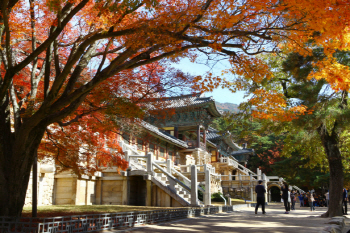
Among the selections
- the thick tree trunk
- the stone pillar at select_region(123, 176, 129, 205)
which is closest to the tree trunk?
the stone pillar at select_region(123, 176, 129, 205)

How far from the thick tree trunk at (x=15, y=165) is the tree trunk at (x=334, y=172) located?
41.5 ft

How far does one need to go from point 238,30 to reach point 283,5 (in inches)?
49.0

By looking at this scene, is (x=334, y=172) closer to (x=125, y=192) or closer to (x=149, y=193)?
(x=149, y=193)

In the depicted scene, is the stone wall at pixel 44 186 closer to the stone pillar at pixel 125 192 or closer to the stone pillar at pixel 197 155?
the stone pillar at pixel 125 192

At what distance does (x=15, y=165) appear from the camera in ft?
25.1

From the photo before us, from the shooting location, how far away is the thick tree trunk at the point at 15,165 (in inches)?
294

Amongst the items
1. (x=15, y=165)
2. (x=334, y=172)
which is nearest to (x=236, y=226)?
(x=15, y=165)

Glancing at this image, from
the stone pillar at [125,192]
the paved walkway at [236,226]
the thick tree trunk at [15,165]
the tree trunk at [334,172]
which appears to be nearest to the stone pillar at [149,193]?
the stone pillar at [125,192]

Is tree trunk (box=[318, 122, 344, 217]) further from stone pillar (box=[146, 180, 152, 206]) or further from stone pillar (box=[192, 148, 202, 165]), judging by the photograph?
stone pillar (box=[192, 148, 202, 165])

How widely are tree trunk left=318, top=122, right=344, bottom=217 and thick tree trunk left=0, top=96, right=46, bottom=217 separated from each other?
1265 cm

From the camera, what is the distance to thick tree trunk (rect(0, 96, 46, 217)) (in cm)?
748

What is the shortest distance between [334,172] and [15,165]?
1362 centimetres

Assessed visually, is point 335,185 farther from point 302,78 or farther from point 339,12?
point 339,12

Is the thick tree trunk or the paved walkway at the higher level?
the thick tree trunk
